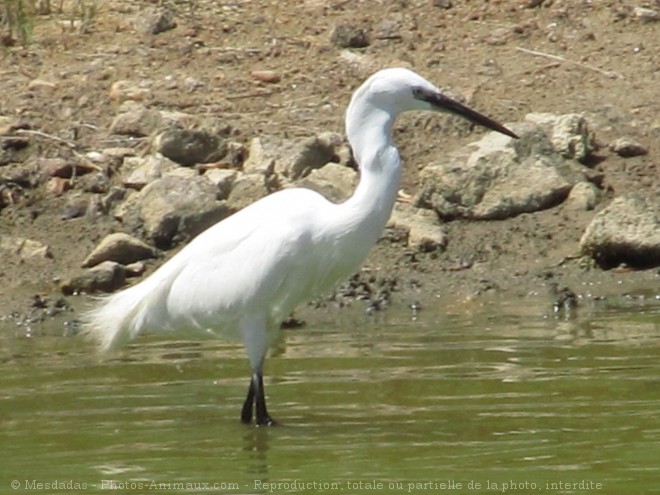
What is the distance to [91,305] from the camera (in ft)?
35.3

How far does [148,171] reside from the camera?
1195 cm

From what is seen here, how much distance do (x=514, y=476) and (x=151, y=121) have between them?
6323 mm

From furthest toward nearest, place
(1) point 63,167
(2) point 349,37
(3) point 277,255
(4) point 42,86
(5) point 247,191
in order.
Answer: (2) point 349,37, (4) point 42,86, (1) point 63,167, (5) point 247,191, (3) point 277,255

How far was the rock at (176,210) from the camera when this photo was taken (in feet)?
37.3

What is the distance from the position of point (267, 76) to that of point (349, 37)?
76cm

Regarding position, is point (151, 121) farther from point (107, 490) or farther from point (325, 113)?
point (107, 490)

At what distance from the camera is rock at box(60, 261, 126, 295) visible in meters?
11.0

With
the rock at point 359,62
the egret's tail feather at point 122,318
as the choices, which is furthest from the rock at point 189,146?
the egret's tail feather at point 122,318

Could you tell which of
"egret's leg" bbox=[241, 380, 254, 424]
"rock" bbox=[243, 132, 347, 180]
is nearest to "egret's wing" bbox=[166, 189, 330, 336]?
"egret's leg" bbox=[241, 380, 254, 424]

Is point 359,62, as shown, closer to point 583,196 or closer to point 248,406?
point 583,196

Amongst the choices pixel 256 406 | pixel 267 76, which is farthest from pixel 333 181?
pixel 256 406

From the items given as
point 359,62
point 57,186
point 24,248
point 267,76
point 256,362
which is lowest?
point 24,248

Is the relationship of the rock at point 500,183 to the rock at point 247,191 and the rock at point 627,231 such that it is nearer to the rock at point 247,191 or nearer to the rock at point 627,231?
the rock at point 627,231

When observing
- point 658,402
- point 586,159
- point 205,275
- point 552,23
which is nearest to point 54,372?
point 205,275
